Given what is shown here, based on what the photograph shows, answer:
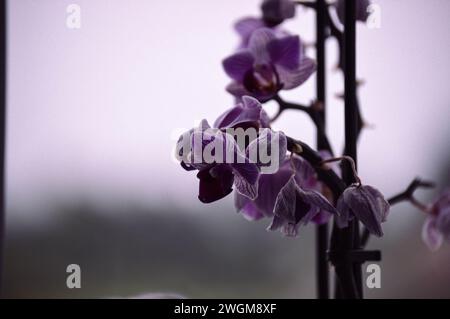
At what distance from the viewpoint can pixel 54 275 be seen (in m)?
0.66

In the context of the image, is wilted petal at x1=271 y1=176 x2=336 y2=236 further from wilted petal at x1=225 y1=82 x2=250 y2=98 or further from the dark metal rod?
the dark metal rod

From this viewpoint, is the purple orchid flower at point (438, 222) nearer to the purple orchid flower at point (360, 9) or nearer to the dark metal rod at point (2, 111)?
the purple orchid flower at point (360, 9)

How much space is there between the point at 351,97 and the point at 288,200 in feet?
0.34

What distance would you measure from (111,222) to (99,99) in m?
0.18

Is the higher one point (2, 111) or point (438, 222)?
point (2, 111)

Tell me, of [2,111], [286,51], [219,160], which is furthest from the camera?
[2,111]

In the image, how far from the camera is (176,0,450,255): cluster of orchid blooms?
33cm

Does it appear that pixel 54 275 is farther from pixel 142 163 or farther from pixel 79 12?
pixel 79 12

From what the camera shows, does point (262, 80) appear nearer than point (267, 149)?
No

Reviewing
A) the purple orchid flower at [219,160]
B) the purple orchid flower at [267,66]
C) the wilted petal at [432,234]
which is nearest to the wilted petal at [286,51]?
the purple orchid flower at [267,66]

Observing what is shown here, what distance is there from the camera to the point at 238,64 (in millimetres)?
439

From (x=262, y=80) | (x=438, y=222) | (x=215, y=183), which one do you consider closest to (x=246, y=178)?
(x=215, y=183)

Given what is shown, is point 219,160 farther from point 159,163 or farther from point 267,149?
point 159,163
